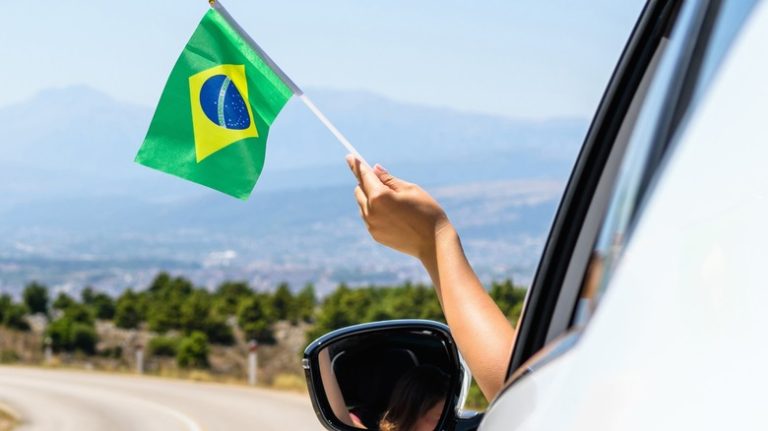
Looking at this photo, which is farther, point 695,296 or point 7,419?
point 7,419

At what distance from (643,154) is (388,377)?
0.88 metres

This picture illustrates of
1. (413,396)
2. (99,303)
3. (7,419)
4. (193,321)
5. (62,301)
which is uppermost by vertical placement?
(413,396)

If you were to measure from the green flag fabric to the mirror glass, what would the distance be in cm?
64

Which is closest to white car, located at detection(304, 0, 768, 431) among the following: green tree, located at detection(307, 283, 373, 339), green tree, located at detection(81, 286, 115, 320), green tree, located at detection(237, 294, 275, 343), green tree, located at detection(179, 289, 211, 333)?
green tree, located at detection(307, 283, 373, 339)

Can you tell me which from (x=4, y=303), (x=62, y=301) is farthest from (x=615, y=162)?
(x=62, y=301)

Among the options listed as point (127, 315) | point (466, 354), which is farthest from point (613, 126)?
point (127, 315)

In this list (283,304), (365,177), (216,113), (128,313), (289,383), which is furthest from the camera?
(128,313)

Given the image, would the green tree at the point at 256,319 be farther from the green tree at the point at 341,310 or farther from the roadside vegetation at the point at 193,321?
the green tree at the point at 341,310

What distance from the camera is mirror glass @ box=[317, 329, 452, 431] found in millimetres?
2088

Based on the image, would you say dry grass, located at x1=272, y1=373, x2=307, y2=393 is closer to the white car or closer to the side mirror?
the side mirror

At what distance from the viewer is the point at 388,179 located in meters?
1.87

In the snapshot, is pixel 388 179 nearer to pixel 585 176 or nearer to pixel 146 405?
pixel 585 176

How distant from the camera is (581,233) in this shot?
1.71m

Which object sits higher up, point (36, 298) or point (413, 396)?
point (413, 396)
